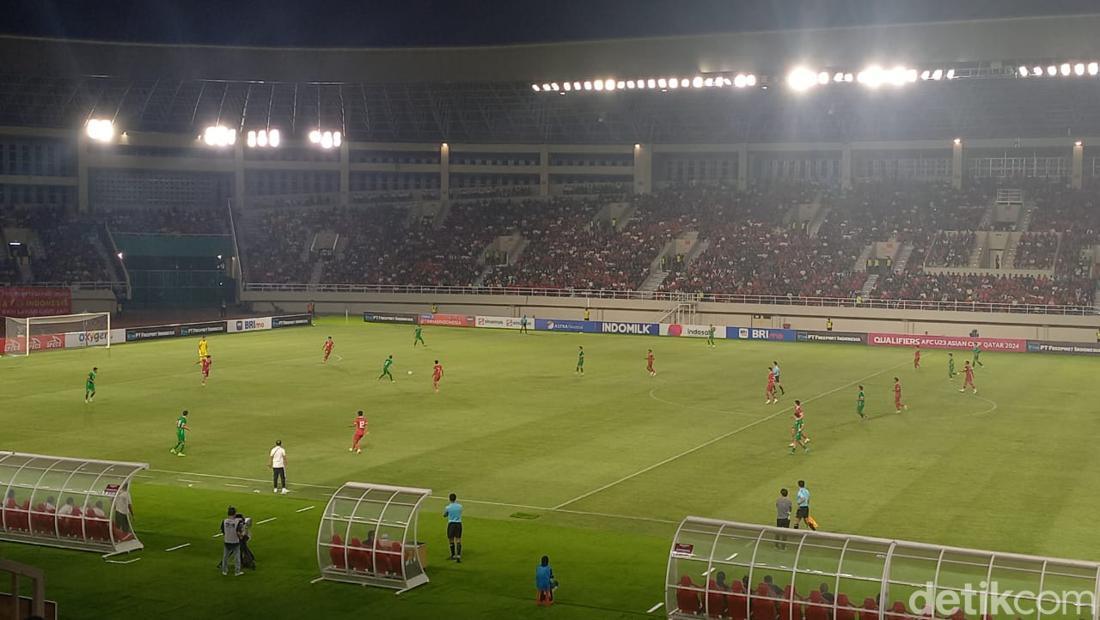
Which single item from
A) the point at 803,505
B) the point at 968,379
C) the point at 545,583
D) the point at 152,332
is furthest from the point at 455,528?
the point at 152,332

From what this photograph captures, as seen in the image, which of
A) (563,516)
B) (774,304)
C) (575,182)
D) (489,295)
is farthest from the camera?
(575,182)

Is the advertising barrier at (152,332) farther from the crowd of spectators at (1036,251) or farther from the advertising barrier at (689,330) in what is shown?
the crowd of spectators at (1036,251)

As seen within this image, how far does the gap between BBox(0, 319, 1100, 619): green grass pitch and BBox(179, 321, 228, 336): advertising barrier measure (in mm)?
10900

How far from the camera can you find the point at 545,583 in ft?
68.3

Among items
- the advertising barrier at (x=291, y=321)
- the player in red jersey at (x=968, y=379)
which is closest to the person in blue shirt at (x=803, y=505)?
the player in red jersey at (x=968, y=379)

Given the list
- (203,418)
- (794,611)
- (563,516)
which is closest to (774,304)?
(203,418)

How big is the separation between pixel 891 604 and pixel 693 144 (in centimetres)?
8627

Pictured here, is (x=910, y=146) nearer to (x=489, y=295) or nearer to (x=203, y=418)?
(x=489, y=295)

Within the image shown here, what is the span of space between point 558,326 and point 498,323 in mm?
4507

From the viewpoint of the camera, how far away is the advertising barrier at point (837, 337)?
74.2m

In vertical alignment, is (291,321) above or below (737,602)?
above

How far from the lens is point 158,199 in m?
99.2

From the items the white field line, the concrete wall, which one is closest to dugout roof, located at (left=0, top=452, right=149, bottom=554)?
the white field line

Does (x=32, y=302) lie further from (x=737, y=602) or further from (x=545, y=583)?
(x=737, y=602)
